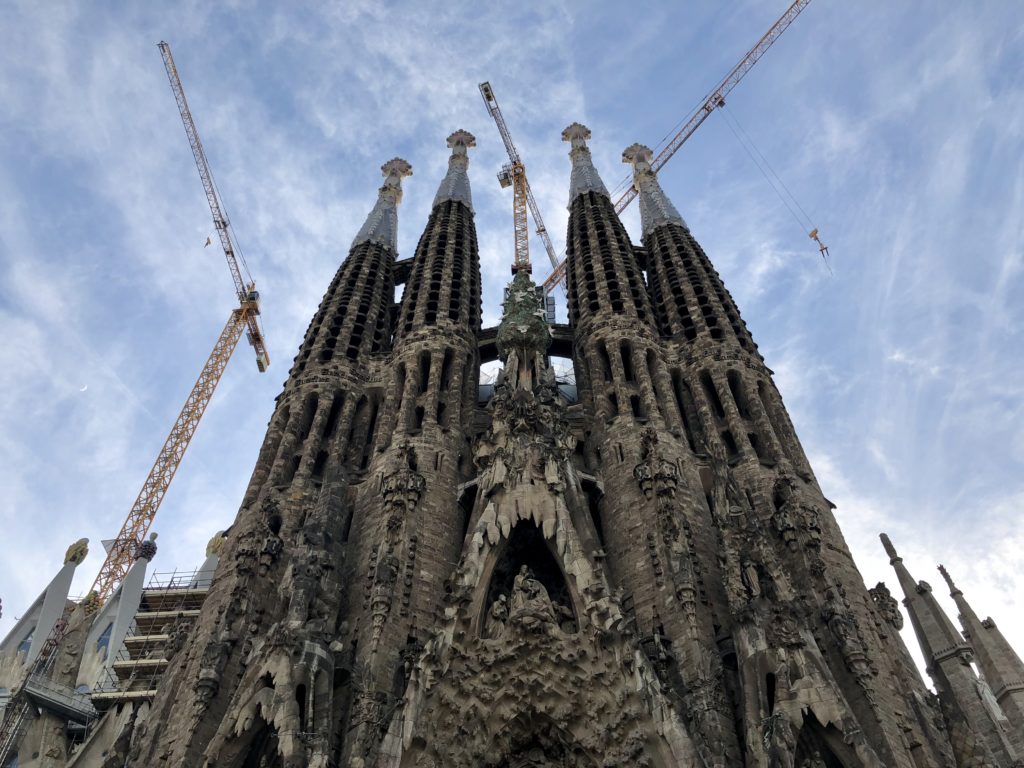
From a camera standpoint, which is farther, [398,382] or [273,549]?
[398,382]

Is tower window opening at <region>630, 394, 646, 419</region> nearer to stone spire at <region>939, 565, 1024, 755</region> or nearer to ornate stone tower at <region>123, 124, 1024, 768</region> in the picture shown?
ornate stone tower at <region>123, 124, 1024, 768</region>

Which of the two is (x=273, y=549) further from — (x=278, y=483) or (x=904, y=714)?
(x=904, y=714)

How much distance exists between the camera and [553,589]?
75.0 feet

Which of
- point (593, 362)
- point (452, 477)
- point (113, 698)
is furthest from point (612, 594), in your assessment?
point (113, 698)

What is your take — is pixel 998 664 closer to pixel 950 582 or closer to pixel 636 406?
pixel 950 582

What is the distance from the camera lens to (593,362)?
3181 centimetres

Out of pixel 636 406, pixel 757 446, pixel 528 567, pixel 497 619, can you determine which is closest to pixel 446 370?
pixel 636 406

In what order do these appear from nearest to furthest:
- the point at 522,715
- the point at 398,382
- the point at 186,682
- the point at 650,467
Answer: the point at 522,715
the point at 186,682
the point at 650,467
the point at 398,382

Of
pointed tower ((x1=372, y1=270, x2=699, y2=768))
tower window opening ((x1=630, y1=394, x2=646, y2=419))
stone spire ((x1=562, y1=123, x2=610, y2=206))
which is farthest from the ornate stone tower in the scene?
stone spire ((x1=562, y1=123, x2=610, y2=206))

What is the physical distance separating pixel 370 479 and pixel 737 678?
12937 millimetres

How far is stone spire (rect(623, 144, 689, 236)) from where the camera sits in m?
41.4

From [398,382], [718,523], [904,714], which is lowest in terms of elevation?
[904,714]

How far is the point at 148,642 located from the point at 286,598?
17591mm

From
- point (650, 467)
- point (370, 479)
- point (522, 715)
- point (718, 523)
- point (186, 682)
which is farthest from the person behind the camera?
point (370, 479)
